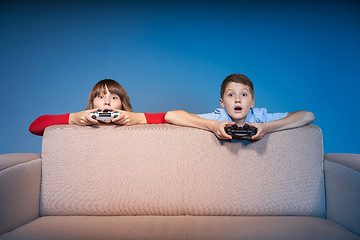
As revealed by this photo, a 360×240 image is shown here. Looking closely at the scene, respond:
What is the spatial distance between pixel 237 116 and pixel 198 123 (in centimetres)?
35

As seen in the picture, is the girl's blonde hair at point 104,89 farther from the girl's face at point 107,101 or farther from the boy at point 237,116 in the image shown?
the boy at point 237,116

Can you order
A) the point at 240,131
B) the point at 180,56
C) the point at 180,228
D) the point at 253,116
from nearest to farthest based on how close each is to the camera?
the point at 180,228 < the point at 240,131 < the point at 253,116 < the point at 180,56

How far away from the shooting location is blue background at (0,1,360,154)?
2.49m

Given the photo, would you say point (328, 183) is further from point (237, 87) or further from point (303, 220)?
point (237, 87)

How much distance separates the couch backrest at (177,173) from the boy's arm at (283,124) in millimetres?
33

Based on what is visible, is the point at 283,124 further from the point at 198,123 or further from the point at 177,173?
the point at 177,173

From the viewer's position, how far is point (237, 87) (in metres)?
1.54

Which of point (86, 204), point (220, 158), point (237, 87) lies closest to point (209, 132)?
point (220, 158)

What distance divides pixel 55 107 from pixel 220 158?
80.6 inches

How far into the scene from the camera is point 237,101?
150 cm

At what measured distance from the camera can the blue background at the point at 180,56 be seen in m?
2.49

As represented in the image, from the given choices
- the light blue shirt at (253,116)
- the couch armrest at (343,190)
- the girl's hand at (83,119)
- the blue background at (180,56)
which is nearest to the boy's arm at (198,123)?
the light blue shirt at (253,116)

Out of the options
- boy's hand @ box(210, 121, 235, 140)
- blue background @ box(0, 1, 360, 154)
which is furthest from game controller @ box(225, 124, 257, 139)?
blue background @ box(0, 1, 360, 154)

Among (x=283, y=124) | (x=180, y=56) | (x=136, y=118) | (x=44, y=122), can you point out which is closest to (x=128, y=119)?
(x=136, y=118)
